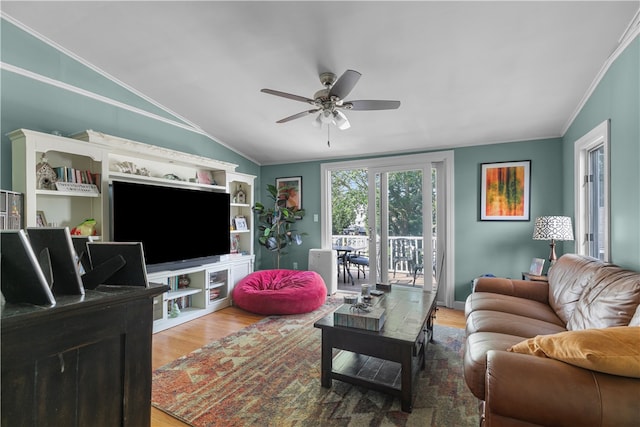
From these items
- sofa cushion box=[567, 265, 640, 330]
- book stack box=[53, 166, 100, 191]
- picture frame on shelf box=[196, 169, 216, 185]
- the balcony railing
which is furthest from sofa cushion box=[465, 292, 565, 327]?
book stack box=[53, 166, 100, 191]

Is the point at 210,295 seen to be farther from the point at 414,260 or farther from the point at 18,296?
the point at 18,296

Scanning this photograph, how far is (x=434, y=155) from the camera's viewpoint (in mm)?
Result: 4227

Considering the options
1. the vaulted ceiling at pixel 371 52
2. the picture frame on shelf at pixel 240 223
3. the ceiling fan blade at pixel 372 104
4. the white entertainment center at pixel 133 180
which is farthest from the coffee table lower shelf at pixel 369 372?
the picture frame on shelf at pixel 240 223

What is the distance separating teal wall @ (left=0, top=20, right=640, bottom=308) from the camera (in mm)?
2109

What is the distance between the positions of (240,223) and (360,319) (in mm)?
3045

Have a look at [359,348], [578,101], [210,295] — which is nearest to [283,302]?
[210,295]

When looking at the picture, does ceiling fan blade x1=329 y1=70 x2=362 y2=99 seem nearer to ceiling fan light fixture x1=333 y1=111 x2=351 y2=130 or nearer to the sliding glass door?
ceiling fan light fixture x1=333 y1=111 x2=351 y2=130

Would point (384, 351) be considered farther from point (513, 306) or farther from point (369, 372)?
point (513, 306)

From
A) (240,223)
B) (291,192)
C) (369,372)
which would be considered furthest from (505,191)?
(240,223)

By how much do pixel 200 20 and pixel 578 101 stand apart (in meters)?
3.39

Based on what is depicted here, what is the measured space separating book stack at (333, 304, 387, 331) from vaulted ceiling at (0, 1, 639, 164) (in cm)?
196

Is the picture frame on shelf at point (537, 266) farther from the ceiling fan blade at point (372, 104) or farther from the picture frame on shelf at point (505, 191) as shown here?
the ceiling fan blade at point (372, 104)

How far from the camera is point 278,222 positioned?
5.00m

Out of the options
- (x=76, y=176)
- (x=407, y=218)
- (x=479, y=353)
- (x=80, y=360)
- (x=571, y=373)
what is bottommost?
(x=479, y=353)
